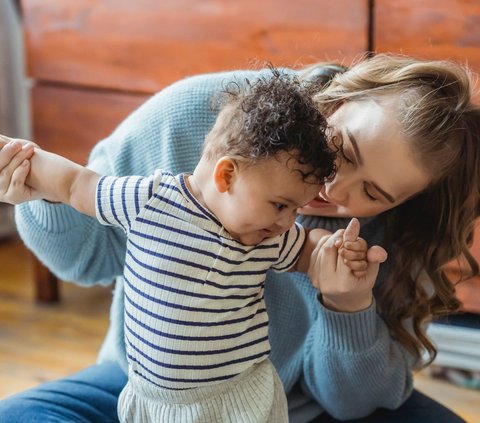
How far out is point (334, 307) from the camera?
109 cm

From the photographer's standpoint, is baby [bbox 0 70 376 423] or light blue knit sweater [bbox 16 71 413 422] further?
light blue knit sweater [bbox 16 71 413 422]

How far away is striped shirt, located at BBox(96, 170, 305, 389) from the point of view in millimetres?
891

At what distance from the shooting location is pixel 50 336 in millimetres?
2100

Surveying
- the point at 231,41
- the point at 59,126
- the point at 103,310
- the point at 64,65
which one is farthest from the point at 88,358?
the point at 231,41

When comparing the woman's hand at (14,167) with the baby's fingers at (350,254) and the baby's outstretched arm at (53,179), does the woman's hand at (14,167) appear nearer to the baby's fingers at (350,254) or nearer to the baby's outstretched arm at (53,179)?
the baby's outstretched arm at (53,179)

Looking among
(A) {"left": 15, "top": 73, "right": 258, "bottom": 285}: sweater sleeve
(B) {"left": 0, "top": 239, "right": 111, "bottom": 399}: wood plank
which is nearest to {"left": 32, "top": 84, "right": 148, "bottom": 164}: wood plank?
(B) {"left": 0, "top": 239, "right": 111, "bottom": 399}: wood plank

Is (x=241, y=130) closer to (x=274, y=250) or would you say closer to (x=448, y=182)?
(x=274, y=250)

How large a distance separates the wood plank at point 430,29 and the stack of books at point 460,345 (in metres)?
0.60

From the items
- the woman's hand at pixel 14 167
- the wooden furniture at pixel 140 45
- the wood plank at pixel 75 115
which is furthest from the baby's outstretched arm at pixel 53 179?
the wood plank at pixel 75 115

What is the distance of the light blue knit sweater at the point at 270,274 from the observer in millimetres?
1148

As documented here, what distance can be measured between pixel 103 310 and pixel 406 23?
45.6 inches

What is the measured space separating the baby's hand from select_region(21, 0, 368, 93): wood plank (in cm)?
74

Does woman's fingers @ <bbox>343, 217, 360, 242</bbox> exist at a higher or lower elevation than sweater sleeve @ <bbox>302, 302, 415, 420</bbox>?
higher

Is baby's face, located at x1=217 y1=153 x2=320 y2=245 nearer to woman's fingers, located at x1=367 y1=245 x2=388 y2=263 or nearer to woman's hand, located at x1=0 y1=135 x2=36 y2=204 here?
woman's fingers, located at x1=367 y1=245 x2=388 y2=263
